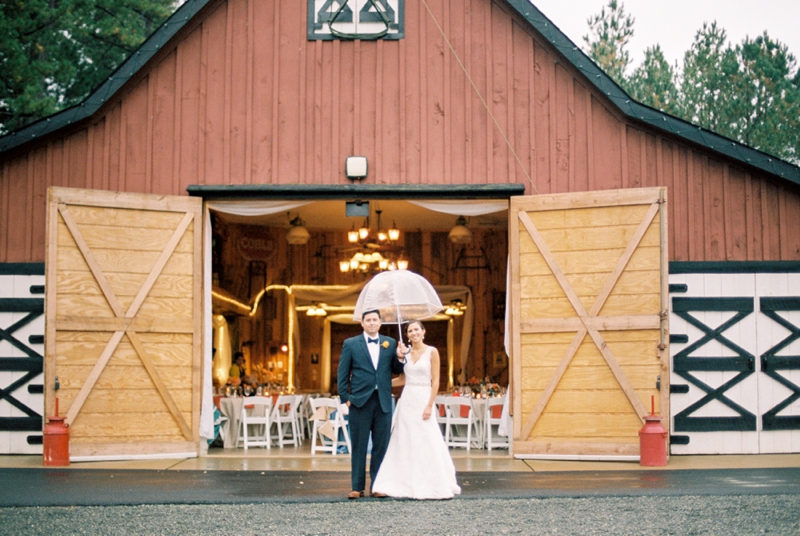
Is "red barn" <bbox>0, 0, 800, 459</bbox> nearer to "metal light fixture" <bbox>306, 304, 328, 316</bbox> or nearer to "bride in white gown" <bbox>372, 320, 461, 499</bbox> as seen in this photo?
"bride in white gown" <bbox>372, 320, 461, 499</bbox>

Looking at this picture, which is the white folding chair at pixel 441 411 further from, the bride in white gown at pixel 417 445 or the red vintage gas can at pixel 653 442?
the bride in white gown at pixel 417 445

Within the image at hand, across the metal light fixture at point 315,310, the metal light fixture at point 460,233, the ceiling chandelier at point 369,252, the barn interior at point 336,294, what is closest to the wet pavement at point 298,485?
the ceiling chandelier at point 369,252

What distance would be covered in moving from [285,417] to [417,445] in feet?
18.5

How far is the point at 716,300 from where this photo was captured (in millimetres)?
12305

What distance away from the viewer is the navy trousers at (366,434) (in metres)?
8.66

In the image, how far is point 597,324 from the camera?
11.6 m

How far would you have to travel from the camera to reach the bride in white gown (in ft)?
28.4

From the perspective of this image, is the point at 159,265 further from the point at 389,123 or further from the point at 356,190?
the point at 389,123

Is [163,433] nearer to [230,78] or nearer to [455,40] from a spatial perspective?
[230,78]

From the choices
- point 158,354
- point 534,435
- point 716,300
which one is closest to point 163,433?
point 158,354

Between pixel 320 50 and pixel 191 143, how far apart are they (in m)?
1.99

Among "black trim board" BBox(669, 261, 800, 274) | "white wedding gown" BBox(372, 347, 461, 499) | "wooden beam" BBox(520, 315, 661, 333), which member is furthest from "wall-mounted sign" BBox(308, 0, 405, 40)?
"white wedding gown" BBox(372, 347, 461, 499)

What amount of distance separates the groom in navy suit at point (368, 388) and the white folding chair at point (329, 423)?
3.92m

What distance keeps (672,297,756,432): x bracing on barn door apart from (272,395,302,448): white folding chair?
210 inches
